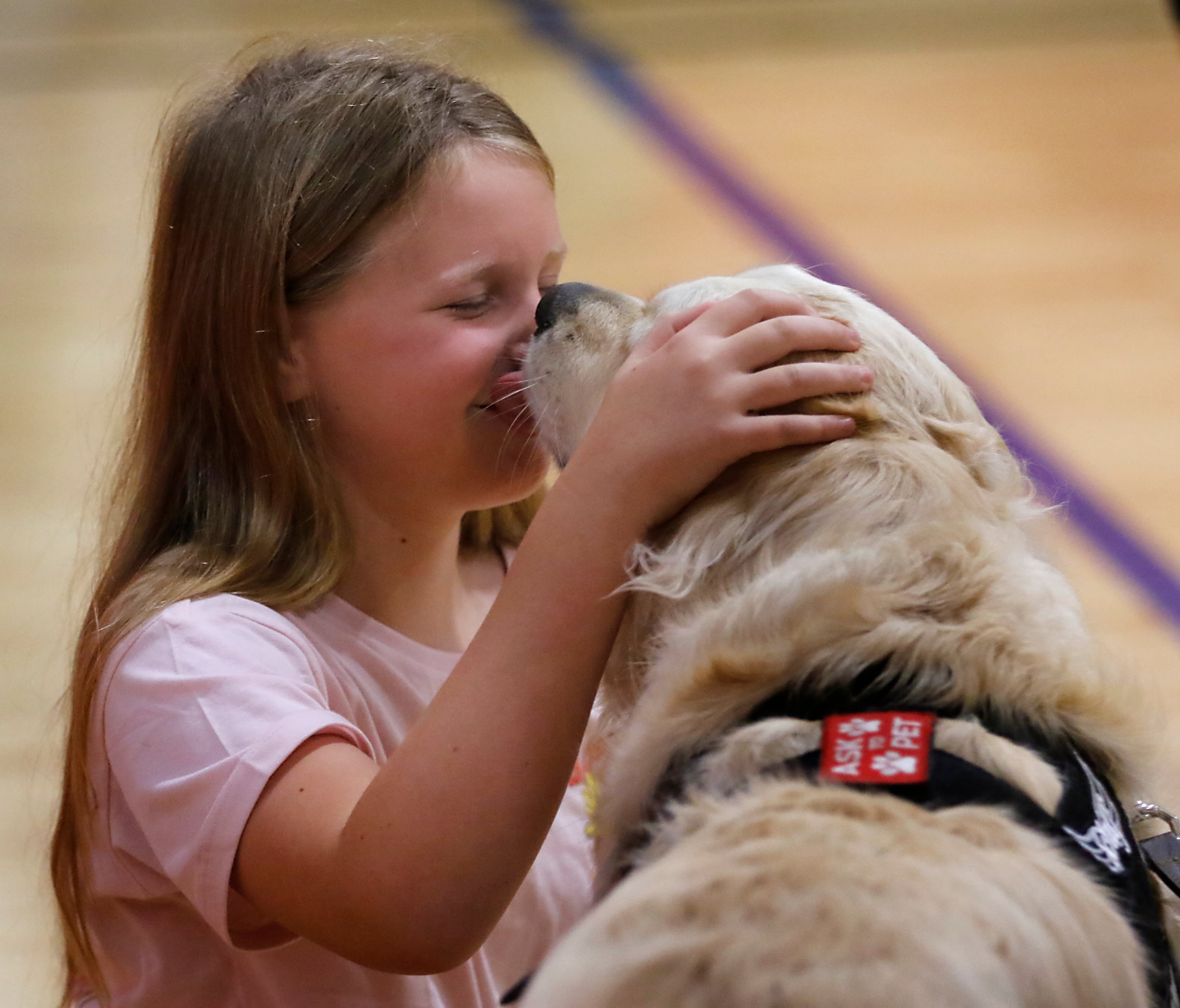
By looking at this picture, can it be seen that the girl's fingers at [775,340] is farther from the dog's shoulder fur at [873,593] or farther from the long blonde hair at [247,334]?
the long blonde hair at [247,334]

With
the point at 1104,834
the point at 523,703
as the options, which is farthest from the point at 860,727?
the point at 523,703

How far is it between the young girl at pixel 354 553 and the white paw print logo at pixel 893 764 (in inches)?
9.8

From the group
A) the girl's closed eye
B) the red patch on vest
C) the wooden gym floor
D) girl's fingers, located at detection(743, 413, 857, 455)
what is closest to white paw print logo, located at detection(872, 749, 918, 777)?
the red patch on vest

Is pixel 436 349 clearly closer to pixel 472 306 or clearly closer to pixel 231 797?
pixel 472 306

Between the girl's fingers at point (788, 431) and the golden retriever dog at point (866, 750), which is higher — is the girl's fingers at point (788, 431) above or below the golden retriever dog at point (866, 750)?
above

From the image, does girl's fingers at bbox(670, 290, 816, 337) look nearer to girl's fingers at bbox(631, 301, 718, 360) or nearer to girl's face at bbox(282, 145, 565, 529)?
girl's fingers at bbox(631, 301, 718, 360)

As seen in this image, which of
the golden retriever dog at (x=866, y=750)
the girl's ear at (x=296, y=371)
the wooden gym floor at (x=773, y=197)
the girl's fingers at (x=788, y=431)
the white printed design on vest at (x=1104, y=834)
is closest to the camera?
the golden retriever dog at (x=866, y=750)

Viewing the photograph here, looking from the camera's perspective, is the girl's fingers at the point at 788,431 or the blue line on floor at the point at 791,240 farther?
the blue line on floor at the point at 791,240

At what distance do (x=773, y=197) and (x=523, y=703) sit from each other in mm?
2826

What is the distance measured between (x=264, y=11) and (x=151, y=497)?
12.7 ft

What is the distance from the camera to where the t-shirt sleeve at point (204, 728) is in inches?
37.9

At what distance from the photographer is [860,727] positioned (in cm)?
76

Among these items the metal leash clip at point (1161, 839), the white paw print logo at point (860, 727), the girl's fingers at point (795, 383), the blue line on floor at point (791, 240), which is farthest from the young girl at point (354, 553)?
the blue line on floor at point (791, 240)

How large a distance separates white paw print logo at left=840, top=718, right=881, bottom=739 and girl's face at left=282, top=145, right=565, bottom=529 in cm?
54
